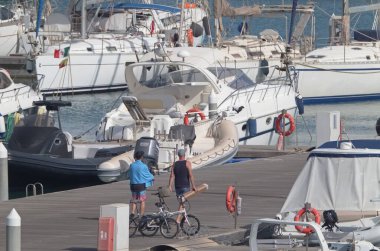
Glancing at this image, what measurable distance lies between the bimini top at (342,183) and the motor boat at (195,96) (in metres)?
13.7

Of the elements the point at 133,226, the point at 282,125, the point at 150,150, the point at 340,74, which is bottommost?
the point at 340,74

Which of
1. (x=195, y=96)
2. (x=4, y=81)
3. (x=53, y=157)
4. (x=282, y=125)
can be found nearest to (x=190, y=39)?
(x=4, y=81)

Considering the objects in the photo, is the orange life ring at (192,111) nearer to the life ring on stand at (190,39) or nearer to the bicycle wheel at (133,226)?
the bicycle wheel at (133,226)

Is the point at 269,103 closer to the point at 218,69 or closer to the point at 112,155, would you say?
the point at 218,69

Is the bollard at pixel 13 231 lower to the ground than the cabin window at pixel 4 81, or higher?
higher

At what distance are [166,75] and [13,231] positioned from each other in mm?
21056

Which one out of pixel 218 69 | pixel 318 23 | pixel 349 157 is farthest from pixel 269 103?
pixel 318 23

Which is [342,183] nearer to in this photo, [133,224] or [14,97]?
[133,224]

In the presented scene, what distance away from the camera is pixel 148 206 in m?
23.1

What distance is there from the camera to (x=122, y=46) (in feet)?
198

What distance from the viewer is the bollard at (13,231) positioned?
52.6 ft

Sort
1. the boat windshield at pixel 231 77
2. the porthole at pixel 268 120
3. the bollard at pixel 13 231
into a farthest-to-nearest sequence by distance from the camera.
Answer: the boat windshield at pixel 231 77 → the porthole at pixel 268 120 → the bollard at pixel 13 231

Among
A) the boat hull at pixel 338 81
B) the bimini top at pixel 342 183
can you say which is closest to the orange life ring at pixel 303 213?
the bimini top at pixel 342 183

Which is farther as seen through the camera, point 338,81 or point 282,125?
point 338,81
